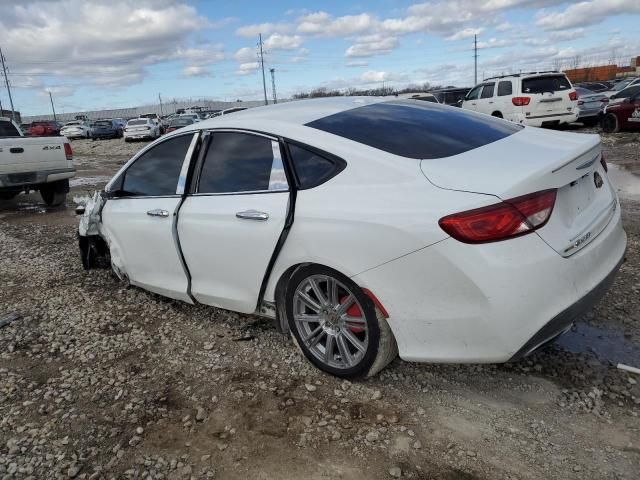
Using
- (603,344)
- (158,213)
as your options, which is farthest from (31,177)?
(603,344)

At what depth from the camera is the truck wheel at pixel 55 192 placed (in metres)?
10.2

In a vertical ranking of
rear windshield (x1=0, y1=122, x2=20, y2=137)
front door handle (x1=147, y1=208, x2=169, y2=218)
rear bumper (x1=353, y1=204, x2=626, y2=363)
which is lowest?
rear bumper (x1=353, y1=204, x2=626, y2=363)

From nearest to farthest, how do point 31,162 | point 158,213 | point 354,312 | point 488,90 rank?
point 354,312 → point 158,213 → point 31,162 → point 488,90

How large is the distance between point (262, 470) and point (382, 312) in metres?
0.97

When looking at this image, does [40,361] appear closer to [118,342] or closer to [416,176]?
[118,342]

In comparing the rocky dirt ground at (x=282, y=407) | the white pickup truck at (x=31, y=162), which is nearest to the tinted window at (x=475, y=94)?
the white pickup truck at (x=31, y=162)

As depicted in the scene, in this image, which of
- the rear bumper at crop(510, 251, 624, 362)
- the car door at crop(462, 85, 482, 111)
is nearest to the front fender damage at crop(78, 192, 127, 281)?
the rear bumper at crop(510, 251, 624, 362)

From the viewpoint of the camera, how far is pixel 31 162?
9117 mm

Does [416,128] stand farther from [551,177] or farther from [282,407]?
[282,407]

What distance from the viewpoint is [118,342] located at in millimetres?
3955

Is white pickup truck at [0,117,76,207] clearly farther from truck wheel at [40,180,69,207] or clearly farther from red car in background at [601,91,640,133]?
red car in background at [601,91,640,133]

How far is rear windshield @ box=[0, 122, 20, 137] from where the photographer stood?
10055 millimetres

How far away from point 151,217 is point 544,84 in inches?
576

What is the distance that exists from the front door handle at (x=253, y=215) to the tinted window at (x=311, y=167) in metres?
0.30
